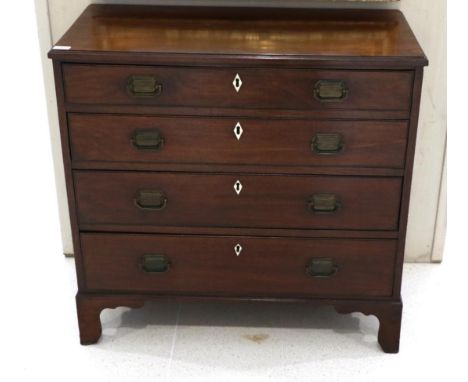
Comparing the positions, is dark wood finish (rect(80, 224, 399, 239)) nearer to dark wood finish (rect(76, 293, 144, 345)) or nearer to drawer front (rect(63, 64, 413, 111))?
dark wood finish (rect(76, 293, 144, 345))

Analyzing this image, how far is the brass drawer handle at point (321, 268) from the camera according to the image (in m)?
2.61

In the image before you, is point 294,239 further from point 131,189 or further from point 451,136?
point 451,136

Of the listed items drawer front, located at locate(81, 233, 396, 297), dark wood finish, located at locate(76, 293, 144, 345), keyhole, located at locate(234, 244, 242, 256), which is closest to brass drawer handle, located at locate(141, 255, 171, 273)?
drawer front, located at locate(81, 233, 396, 297)

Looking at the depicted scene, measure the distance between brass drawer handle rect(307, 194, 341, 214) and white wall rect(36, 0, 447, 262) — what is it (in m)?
0.63

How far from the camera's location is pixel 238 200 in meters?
2.54

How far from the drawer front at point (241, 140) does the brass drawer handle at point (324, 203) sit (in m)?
0.11

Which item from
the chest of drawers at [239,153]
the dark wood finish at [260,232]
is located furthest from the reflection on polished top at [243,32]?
the dark wood finish at [260,232]

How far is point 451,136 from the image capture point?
301cm

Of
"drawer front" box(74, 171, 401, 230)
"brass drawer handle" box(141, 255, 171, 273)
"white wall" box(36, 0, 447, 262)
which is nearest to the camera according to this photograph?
"drawer front" box(74, 171, 401, 230)

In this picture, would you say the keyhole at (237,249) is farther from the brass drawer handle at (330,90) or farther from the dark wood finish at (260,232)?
the brass drawer handle at (330,90)

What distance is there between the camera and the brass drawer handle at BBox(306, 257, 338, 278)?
8.56ft

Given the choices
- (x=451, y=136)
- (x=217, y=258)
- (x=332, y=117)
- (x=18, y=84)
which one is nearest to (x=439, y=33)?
(x=451, y=136)

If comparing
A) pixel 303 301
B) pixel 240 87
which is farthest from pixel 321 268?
pixel 240 87

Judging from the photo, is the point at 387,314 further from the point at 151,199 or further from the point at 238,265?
the point at 151,199
